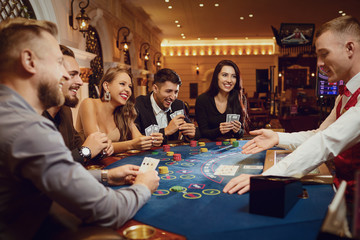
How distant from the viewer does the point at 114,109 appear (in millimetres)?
2994

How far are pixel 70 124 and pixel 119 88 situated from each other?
638 mm

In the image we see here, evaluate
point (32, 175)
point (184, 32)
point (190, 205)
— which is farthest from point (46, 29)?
point (184, 32)

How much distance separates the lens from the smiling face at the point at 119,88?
2.89 meters

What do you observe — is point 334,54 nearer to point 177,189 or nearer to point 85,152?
point 177,189

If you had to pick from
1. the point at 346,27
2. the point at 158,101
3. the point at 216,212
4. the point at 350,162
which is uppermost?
the point at 346,27

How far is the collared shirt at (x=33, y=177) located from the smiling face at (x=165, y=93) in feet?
7.84

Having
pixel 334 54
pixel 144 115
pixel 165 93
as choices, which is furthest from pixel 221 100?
pixel 334 54

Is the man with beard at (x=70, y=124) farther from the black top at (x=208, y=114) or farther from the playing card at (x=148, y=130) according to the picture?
the black top at (x=208, y=114)

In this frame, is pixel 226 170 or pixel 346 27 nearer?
pixel 346 27

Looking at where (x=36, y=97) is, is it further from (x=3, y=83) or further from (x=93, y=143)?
(x=93, y=143)

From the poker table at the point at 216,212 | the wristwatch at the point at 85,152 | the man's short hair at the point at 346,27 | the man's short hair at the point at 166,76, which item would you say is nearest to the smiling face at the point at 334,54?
the man's short hair at the point at 346,27

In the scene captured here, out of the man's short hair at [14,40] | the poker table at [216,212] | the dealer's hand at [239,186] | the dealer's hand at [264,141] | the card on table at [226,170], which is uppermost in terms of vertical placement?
the man's short hair at [14,40]

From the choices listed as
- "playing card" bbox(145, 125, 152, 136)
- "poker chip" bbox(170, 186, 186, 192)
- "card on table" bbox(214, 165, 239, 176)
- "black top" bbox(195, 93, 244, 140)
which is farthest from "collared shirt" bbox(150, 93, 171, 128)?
"poker chip" bbox(170, 186, 186, 192)

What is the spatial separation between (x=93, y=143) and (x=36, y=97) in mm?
1084
